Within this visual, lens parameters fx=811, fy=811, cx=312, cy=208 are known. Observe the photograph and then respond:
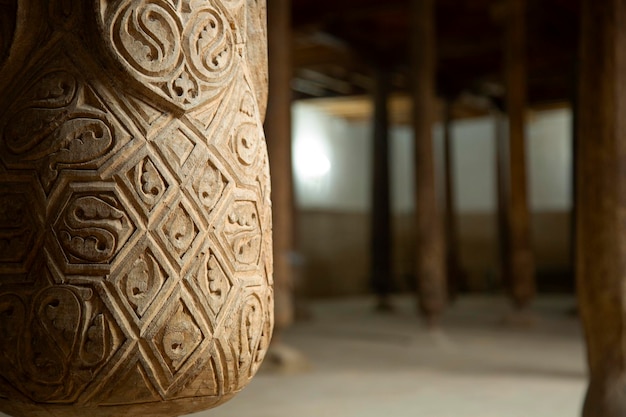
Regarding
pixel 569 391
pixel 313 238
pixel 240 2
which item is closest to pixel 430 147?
pixel 569 391

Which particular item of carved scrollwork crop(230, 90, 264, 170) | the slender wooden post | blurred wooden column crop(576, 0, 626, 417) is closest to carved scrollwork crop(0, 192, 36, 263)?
carved scrollwork crop(230, 90, 264, 170)

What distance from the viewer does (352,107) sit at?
732 inches

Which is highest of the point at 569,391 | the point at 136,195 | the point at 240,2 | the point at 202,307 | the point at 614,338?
the point at 240,2

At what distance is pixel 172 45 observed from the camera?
1.73 metres

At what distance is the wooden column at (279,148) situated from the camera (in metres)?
6.04

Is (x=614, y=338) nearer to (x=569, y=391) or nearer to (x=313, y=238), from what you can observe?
(x=569, y=391)

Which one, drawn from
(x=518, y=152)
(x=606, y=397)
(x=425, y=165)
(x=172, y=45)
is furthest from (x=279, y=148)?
(x=172, y=45)

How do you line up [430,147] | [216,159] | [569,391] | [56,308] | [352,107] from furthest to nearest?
1. [352,107]
2. [430,147]
3. [569,391]
4. [216,159]
5. [56,308]

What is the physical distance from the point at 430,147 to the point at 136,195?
22.1 ft

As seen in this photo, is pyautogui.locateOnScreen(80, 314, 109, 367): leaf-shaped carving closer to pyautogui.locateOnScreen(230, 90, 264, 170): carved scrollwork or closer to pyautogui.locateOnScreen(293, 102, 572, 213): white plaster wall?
pyautogui.locateOnScreen(230, 90, 264, 170): carved scrollwork

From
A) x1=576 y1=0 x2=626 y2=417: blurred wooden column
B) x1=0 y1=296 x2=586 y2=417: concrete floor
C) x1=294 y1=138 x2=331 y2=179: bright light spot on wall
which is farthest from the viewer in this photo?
x1=294 y1=138 x2=331 y2=179: bright light spot on wall

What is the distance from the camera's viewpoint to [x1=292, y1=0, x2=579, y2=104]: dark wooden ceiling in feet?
35.6

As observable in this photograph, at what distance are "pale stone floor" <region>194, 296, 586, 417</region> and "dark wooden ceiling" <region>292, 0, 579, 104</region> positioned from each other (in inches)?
150

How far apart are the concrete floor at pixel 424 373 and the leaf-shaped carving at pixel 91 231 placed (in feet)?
8.42
